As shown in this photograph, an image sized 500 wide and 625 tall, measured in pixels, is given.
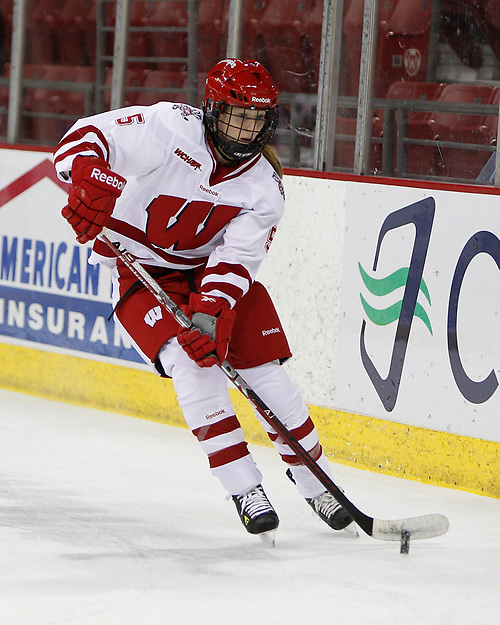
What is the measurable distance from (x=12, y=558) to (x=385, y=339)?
4.67 ft

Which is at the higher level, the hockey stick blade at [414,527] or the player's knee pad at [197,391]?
the player's knee pad at [197,391]

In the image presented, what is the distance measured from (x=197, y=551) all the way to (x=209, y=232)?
724mm

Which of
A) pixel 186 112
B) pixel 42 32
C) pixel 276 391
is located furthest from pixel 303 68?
pixel 276 391

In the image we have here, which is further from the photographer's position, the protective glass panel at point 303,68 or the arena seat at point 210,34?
the arena seat at point 210,34

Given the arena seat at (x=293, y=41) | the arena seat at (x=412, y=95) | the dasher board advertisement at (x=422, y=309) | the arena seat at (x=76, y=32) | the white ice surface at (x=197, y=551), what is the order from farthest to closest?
the arena seat at (x=76, y=32) → the arena seat at (x=293, y=41) → the arena seat at (x=412, y=95) → the dasher board advertisement at (x=422, y=309) → the white ice surface at (x=197, y=551)

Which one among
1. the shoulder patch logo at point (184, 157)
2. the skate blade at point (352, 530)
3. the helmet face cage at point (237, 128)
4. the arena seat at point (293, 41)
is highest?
the arena seat at point (293, 41)

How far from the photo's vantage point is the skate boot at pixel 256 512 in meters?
2.50

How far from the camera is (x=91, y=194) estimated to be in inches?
92.0

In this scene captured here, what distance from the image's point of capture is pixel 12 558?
2365 millimetres

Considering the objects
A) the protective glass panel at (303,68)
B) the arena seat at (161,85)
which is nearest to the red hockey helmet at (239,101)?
the protective glass panel at (303,68)

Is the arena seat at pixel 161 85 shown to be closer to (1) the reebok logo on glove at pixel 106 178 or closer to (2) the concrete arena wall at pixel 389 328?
(2) the concrete arena wall at pixel 389 328

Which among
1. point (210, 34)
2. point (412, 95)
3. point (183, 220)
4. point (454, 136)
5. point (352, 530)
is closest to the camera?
point (183, 220)

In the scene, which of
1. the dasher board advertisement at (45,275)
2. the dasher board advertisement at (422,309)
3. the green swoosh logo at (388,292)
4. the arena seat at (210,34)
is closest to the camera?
the dasher board advertisement at (422,309)

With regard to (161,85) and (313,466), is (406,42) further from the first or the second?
(313,466)
